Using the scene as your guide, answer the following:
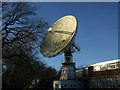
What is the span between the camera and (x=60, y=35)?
6016 cm

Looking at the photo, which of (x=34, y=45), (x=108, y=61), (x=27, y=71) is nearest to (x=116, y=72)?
(x=108, y=61)

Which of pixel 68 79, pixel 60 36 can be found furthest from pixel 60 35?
pixel 68 79

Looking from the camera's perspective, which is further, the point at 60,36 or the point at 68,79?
the point at 68,79

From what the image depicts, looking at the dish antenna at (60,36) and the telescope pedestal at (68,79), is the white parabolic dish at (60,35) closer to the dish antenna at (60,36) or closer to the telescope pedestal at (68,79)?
the dish antenna at (60,36)

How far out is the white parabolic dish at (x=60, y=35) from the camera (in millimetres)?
56344

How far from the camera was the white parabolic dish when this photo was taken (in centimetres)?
5634

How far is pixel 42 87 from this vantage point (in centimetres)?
7300

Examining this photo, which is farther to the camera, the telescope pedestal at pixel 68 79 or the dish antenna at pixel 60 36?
the telescope pedestal at pixel 68 79

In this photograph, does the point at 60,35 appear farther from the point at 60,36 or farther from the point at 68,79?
the point at 68,79

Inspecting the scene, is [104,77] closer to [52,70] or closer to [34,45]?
[52,70]

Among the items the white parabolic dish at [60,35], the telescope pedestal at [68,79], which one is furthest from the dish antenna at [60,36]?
the telescope pedestal at [68,79]

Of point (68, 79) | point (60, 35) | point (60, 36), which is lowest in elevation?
point (68, 79)

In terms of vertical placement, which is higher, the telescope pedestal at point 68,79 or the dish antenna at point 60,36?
the dish antenna at point 60,36

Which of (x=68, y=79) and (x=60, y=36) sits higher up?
(x=60, y=36)
